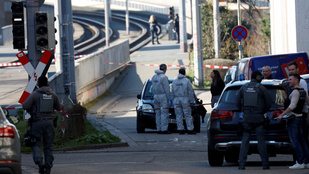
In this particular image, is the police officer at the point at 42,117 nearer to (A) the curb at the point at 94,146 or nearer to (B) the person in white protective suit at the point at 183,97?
(A) the curb at the point at 94,146

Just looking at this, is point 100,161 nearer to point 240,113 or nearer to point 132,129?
point 240,113

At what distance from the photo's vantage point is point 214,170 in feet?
39.2


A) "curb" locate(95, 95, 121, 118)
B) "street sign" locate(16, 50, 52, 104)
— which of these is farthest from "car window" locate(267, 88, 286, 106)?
"curb" locate(95, 95, 121, 118)

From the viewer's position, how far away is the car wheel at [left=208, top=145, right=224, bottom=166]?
1246 cm

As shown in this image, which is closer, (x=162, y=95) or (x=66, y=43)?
(x=162, y=95)

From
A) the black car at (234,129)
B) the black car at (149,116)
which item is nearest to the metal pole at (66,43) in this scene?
the black car at (149,116)

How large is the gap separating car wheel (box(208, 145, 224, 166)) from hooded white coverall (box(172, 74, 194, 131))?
606 centimetres

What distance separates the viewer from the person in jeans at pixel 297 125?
12.0 m

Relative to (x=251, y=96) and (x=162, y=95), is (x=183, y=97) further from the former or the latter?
(x=251, y=96)

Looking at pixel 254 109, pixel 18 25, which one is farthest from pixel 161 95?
pixel 254 109

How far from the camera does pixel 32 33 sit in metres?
16.2

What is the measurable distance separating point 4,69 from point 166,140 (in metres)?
23.2

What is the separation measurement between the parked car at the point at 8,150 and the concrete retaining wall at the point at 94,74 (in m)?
12.7

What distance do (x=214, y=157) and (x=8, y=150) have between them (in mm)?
4345
